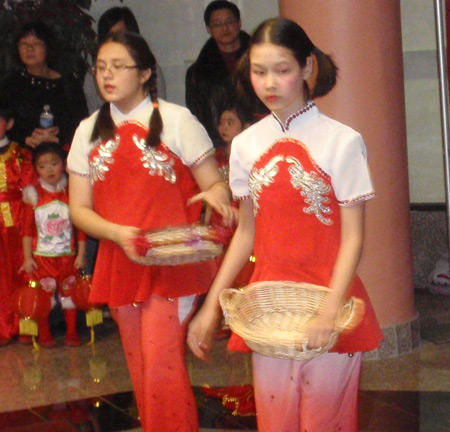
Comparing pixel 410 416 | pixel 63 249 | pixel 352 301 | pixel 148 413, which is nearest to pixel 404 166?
pixel 410 416

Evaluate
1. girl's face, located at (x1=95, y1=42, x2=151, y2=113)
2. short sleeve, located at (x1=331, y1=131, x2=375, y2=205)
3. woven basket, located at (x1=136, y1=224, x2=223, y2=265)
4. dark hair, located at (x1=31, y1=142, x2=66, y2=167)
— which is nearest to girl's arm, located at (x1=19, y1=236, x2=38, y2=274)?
dark hair, located at (x1=31, y1=142, x2=66, y2=167)

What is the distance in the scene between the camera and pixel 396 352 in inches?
224

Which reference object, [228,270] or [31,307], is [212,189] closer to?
[228,270]

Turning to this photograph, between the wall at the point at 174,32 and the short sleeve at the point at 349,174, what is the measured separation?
5.76m

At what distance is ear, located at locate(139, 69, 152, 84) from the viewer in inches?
142

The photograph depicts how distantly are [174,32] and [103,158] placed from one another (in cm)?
511

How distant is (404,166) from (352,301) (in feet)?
10.3

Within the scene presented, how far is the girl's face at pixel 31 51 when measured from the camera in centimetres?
670

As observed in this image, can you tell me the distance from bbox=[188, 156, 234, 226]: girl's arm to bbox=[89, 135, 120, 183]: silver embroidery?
0.30 meters

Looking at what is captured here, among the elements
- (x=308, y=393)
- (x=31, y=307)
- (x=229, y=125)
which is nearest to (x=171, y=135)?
(x=308, y=393)

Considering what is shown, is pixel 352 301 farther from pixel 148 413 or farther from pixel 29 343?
pixel 29 343

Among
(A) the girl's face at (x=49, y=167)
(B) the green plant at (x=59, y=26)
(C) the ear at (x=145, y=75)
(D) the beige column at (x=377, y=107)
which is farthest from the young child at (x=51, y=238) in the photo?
(C) the ear at (x=145, y=75)

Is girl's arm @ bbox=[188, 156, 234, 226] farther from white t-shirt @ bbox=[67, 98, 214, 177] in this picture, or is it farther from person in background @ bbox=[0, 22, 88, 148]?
person in background @ bbox=[0, 22, 88, 148]

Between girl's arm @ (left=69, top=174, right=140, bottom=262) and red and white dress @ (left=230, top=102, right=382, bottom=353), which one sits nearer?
red and white dress @ (left=230, top=102, right=382, bottom=353)
